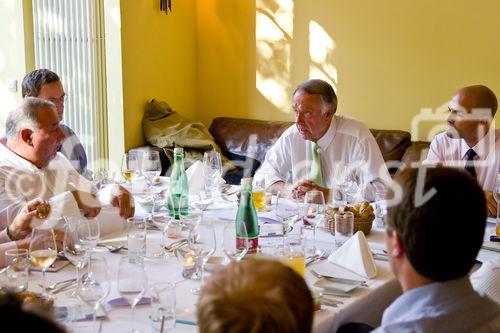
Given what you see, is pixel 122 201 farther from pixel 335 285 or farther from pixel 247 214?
pixel 335 285

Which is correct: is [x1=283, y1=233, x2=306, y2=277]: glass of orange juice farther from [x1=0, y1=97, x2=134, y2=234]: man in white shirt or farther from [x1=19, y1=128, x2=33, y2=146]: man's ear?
[x1=19, y1=128, x2=33, y2=146]: man's ear

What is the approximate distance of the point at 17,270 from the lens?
182 centimetres

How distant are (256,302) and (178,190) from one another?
6.16 feet

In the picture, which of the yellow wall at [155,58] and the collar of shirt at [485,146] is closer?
the collar of shirt at [485,146]

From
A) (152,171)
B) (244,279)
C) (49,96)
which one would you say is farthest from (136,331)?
(49,96)

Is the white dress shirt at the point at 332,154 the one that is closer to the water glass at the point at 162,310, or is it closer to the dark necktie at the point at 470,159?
the dark necktie at the point at 470,159

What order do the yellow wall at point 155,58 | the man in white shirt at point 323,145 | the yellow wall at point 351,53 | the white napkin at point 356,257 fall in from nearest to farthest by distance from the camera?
the white napkin at point 356,257, the man in white shirt at point 323,145, the yellow wall at point 351,53, the yellow wall at point 155,58

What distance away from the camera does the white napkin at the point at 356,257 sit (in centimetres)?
204

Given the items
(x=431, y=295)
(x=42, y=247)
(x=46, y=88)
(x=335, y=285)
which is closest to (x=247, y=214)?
(x=335, y=285)

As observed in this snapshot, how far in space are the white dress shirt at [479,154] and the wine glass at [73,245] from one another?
2082 mm

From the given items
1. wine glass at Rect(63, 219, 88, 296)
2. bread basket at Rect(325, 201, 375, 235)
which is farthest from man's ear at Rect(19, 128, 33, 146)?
bread basket at Rect(325, 201, 375, 235)

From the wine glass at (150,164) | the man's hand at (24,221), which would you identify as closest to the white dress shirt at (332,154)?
the wine glass at (150,164)

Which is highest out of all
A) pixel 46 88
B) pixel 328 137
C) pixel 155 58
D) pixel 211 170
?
pixel 155 58

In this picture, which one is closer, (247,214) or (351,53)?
(247,214)
